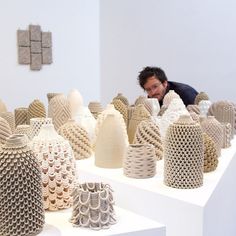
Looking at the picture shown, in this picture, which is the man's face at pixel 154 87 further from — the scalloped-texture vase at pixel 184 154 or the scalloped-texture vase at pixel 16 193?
the scalloped-texture vase at pixel 16 193

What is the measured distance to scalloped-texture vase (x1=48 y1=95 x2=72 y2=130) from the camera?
1551 mm

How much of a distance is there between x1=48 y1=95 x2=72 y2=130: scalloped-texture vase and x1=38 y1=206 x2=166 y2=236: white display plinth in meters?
0.73

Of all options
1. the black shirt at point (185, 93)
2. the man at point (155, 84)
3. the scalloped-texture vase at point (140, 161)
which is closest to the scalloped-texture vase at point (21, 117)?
the scalloped-texture vase at point (140, 161)

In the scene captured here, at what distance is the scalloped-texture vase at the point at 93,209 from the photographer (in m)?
0.78

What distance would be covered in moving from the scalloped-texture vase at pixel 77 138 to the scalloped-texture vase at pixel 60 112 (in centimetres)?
26

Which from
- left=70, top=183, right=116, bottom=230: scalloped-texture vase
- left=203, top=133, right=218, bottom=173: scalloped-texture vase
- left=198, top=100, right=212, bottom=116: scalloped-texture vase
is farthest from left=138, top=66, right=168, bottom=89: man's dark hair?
left=70, top=183, right=116, bottom=230: scalloped-texture vase

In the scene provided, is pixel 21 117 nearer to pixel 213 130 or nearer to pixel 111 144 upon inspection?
Result: pixel 111 144

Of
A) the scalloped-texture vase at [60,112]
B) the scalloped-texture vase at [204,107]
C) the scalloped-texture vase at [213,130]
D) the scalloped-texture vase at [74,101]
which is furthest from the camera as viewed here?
the scalloped-texture vase at [204,107]

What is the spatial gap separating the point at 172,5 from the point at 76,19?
103 centimetres

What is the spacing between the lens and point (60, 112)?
1553 mm

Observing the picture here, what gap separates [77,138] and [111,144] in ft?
0.46

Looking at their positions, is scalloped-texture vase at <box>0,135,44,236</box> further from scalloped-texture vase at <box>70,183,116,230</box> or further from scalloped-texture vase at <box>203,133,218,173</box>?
scalloped-texture vase at <box>203,133,218,173</box>

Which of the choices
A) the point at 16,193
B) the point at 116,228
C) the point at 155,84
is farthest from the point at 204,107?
the point at 16,193

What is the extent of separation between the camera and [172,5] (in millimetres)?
3963
